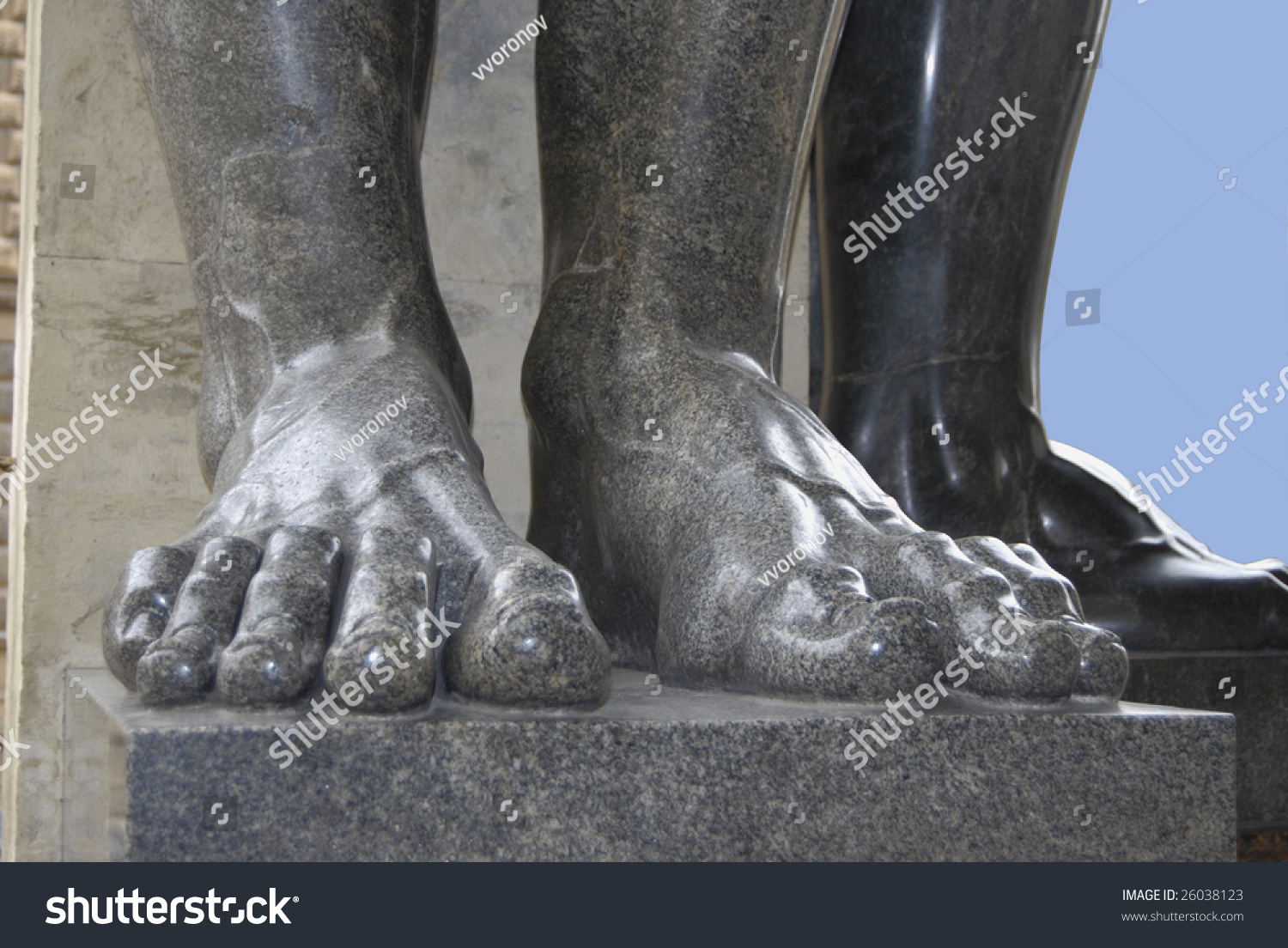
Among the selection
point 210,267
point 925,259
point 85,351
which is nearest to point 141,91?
point 85,351

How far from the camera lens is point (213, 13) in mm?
1182

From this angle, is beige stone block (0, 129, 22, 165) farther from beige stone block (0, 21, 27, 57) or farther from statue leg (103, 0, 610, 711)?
statue leg (103, 0, 610, 711)

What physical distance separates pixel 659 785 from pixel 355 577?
262mm

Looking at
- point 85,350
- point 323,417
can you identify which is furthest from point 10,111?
point 323,417

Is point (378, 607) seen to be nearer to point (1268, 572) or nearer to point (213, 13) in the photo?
point (213, 13)

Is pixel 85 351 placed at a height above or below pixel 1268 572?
above

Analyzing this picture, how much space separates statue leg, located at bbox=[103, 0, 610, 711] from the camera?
2.79 ft

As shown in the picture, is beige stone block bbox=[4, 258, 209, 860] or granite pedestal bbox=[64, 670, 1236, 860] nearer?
granite pedestal bbox=[64, 670, 1236, 860]

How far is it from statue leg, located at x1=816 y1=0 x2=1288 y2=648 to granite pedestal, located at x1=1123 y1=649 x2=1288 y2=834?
0.18 meters

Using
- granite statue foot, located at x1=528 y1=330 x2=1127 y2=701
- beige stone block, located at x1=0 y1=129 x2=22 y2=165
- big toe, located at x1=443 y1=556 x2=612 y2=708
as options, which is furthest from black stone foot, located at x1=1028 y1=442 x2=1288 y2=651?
beige stone block, located at x1=0 y1=129 x2=22 y2=165

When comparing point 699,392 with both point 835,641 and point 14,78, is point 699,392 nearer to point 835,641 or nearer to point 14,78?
point 835,641

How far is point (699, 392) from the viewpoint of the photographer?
1225 mm
